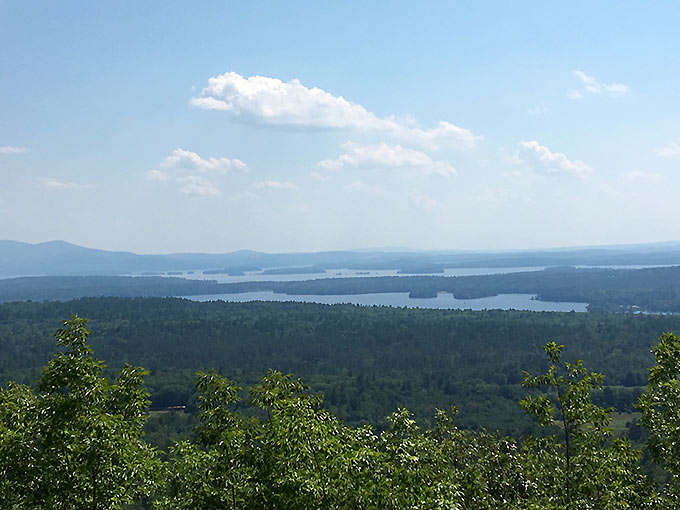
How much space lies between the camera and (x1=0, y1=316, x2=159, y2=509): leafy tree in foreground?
14.9 meters

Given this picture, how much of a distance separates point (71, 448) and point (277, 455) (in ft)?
18.3

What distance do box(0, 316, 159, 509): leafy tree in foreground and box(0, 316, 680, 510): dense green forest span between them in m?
0.04

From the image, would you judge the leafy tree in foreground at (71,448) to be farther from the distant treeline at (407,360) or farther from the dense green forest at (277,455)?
the distant treeline at (407,360)

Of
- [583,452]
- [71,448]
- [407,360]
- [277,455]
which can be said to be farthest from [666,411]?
[407,360]

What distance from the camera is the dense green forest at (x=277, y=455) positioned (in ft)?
47.3

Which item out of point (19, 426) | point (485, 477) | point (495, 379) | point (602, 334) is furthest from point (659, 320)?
point (19, 426)

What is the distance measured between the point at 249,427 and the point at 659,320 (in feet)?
670

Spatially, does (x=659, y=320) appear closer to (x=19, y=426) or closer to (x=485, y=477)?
(x=485, y=477)

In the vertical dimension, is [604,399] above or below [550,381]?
below

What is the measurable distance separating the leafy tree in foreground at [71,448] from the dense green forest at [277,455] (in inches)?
1.6

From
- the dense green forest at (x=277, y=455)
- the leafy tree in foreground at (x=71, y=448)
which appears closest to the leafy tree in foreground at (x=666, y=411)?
the dense green forest at (x=277, y=455)

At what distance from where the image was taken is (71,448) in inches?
571

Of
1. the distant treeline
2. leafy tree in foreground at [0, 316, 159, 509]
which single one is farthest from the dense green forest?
the distant treeline

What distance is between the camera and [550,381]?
17016mm
